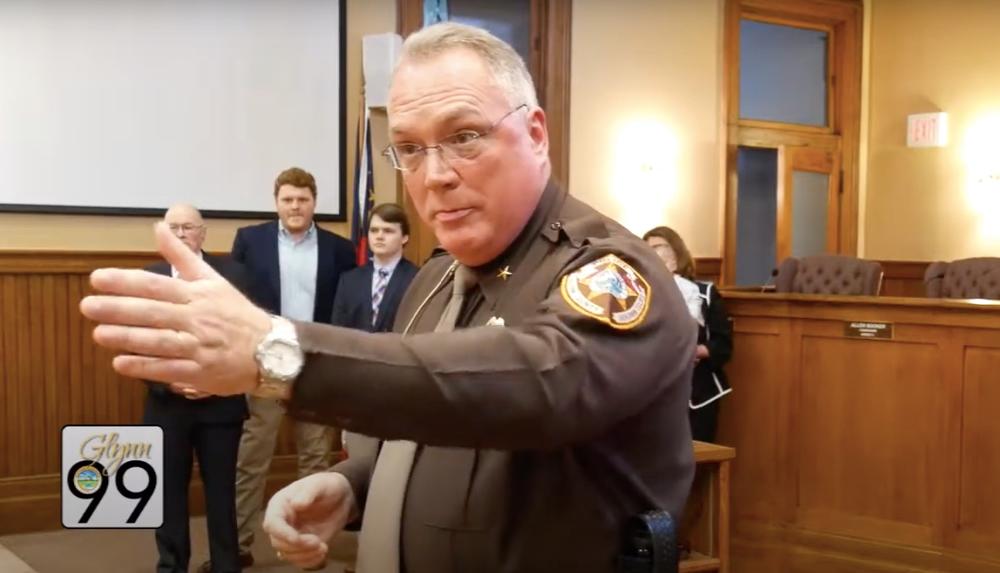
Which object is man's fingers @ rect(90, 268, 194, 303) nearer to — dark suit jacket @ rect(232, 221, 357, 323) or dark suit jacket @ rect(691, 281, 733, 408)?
dark suit jacket @ rect(232, 221, 357, 323)

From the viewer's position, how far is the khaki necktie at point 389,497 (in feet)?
4.26

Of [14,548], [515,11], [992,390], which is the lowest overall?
[14,548]

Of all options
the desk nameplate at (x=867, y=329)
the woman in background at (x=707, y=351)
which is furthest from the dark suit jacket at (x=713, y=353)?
the desk nameplate at (x=867, y=329)

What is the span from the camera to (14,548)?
5.09 m

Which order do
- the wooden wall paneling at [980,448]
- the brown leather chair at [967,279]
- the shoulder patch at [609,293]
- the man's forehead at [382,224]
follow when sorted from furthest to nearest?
the brown leather chair at [967,279]
the man's forehead at [382,224]
the wooden wall paneling at [980,448]
the shoulder patch at [609,293]

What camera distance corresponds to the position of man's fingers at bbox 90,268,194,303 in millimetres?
855

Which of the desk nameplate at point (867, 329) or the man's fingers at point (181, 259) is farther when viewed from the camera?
the desk nameplate at point (867, 329)

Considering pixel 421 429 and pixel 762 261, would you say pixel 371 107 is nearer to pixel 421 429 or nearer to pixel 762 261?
pixel 762 261

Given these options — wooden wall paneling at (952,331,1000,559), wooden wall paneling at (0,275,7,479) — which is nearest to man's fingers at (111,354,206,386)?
wooden wall paneling at (952,331,1000,559)

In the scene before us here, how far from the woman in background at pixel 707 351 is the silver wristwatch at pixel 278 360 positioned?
4.19 m

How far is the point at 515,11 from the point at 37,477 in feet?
13.4

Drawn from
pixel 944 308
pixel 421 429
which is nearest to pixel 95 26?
pixel 944 308

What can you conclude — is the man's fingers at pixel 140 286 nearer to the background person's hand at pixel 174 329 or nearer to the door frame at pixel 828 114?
the background person's hand at pixel 174 329

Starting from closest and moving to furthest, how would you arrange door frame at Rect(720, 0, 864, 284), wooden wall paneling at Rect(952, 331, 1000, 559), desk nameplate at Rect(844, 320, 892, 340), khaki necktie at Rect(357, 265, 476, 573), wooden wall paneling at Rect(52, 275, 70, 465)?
khaki necktie at Rect(357, 265, 476, 573) → wooden wall paneling at Rect(952, 331, 1000, 559) → desk nameplate at Rect(844, 320, 892, 340) → wooden wall paneling at Rect(52, 275, 70, 465) → door frame at Rect(720, 0, 864, 284)
